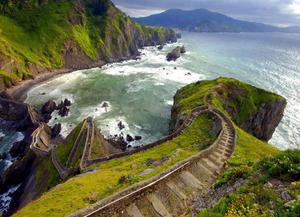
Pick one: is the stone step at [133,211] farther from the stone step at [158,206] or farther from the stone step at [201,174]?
the stone step at [201,174]

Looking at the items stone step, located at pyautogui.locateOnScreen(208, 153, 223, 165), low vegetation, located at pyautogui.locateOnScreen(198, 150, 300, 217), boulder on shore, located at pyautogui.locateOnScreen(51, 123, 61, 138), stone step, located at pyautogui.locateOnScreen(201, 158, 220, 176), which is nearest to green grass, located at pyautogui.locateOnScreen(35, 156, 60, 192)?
boulder on shore, located at pyautogui.locateOnScreen(51, 123, 61, 138)

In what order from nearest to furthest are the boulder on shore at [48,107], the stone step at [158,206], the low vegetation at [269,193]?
the low vegetation at [269,193] → the stone step at [158,206] → the boulder on shore at [48,107]

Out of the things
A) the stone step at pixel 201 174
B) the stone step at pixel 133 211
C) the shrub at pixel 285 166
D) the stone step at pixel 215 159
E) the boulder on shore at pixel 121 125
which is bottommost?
the boulder on shore at pixel 121 125

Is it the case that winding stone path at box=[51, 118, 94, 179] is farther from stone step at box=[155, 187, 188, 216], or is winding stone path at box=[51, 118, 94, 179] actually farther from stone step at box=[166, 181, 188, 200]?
stone step at box=[155, 187, 188, 216]

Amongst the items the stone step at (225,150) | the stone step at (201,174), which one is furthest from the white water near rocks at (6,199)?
the stone step at (225,150)

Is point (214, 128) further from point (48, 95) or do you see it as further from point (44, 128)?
point (48, 95)

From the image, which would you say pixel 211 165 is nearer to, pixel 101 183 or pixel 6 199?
pixel 101 183

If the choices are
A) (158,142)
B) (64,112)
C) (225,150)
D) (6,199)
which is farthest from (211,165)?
(64,112)

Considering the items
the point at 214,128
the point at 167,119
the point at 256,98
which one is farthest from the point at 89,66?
the point at 214,128
